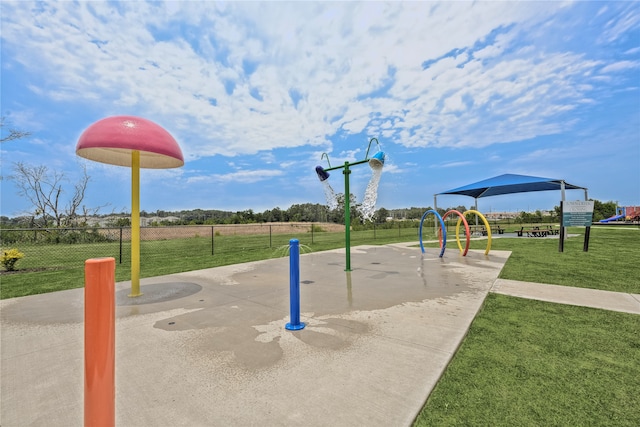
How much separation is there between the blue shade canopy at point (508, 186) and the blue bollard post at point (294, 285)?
18.0m

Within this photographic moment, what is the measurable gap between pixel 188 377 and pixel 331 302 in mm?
2863

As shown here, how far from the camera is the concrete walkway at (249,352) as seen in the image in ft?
7.35

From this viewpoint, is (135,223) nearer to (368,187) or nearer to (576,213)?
(368,187)

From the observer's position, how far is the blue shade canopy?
1790cm

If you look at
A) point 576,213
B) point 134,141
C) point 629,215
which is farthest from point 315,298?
point 629,215

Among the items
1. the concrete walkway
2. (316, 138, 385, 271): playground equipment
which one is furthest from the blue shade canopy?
the concrete walkway

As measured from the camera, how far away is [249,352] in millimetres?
3244

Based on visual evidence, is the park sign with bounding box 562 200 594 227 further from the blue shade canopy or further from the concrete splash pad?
the concrete splash pad

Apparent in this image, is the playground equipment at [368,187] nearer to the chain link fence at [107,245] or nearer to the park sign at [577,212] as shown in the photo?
the chain link fence at [107,245]

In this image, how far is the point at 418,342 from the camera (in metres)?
3.42

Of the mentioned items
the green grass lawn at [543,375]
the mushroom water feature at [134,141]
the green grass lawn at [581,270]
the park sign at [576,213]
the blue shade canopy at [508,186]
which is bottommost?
the green grass lawn at [581,270]

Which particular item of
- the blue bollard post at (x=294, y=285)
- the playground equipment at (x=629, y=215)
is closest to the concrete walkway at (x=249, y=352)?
the blue bollard post at (x=294, y=285)

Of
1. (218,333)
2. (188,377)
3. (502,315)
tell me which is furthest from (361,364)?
(502,315)

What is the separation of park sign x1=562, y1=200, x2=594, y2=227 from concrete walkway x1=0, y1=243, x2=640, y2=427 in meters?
8.60
